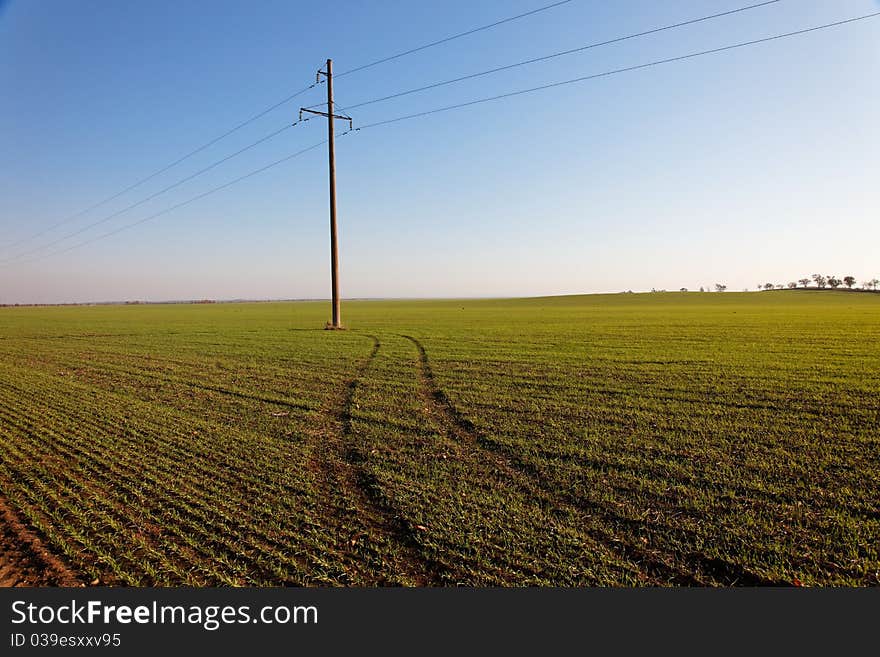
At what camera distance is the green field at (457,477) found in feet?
15.2

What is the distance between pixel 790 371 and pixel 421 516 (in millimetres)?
14823

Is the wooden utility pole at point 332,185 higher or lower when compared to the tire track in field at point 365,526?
higher

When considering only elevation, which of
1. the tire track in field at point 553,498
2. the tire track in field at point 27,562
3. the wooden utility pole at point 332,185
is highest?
the wooden utility pole at point 332,185

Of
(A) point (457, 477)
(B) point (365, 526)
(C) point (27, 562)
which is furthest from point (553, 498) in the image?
(C) point (27, 562)

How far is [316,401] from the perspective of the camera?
39.6 feet

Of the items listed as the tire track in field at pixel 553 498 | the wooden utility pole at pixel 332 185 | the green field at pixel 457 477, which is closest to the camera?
the tire track in field at pixel 553 498

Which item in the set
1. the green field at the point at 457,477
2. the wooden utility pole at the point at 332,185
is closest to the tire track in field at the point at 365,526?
the green field at the point at 457,477

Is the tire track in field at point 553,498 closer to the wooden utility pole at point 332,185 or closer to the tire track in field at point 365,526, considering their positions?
the tire track in field at point 365,526

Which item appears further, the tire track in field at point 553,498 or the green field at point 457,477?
the green field at point 457,477

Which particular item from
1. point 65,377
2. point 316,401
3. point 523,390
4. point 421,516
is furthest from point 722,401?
point 65,377

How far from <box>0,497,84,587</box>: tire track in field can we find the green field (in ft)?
0.42

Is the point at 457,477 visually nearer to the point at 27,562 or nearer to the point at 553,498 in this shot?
the point at 553,498

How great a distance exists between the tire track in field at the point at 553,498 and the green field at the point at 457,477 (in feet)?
0.09

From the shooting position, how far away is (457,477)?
22.4 ft
